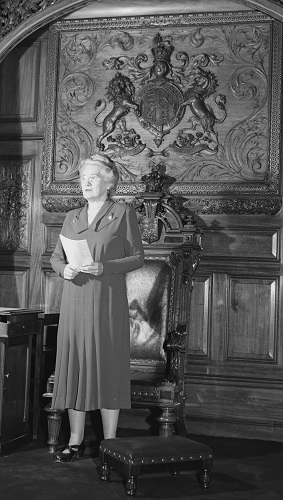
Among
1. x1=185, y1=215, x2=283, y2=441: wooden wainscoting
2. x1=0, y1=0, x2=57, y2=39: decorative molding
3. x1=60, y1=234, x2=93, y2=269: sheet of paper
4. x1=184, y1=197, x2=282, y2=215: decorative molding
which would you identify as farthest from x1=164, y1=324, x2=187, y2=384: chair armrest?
x1=0, y1=0, x2=57, y2=39: decorative molding

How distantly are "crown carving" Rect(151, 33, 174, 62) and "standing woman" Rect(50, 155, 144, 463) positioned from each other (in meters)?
1.59

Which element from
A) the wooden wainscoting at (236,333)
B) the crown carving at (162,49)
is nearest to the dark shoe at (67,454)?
the wooden wainscoting at (236,333)

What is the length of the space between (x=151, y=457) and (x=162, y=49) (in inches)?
122

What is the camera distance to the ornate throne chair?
4661 millimetres

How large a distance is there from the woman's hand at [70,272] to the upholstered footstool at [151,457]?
0.87 m

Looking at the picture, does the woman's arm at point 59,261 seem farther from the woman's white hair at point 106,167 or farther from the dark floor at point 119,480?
the dark floor at point 119,480

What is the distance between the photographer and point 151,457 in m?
3.49

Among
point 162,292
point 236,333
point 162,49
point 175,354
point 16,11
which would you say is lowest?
point 175,354

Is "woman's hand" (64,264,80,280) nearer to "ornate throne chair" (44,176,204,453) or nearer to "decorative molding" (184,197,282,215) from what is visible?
"ornate throne chair" (44,176,204,453)

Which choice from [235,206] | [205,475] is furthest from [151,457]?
[235,206]

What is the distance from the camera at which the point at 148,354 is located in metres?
4.93

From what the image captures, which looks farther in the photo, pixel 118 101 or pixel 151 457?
pixel 118 101

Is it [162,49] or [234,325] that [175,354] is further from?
[162,49]

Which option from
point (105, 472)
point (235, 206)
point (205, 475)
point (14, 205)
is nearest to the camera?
point (205, 475)
